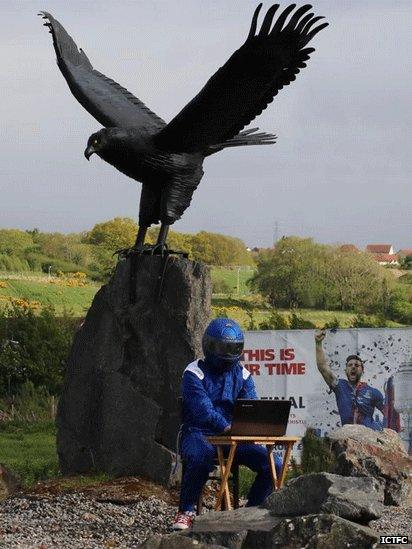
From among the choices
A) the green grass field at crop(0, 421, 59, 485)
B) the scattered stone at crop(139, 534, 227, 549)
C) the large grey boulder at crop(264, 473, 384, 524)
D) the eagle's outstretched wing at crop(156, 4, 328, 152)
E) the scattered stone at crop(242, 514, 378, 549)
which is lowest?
the green grass field at crop(0, 421, 59, 485)

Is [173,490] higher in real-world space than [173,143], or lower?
lower

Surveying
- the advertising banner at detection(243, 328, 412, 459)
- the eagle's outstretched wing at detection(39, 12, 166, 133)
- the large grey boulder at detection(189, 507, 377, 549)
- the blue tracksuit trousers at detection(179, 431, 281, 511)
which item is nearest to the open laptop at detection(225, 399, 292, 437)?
the blue tracksuit trousers at detection(179, 431, 281, 511)

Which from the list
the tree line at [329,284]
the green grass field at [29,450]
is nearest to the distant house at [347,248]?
the tree line at [329,284]

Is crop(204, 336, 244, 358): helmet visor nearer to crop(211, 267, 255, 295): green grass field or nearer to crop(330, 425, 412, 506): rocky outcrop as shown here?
crop(330, 425, 412, 506): rocky outcrop

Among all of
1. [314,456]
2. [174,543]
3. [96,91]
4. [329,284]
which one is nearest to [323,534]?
[174,543]

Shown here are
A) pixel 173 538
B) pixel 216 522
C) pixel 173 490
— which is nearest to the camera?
pixel 173 538

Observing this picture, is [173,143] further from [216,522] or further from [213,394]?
[216,522]

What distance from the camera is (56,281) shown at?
41031 millimetres

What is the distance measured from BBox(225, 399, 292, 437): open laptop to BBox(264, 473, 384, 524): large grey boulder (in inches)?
25.8

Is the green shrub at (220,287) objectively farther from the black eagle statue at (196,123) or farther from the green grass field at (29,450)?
the black eagle statue at (196,123)

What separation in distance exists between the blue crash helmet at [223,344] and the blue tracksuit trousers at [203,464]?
0.52 metres

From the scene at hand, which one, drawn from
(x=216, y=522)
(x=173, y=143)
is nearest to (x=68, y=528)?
(x=216, y=522)

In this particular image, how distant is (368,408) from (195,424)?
280 inches

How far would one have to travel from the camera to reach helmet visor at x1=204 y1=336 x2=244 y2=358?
345 inches
